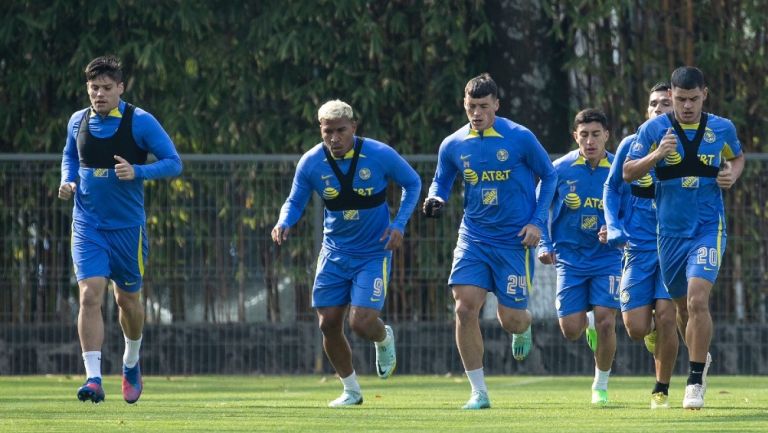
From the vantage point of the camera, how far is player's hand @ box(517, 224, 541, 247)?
12.8 m

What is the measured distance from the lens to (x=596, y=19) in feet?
66.5

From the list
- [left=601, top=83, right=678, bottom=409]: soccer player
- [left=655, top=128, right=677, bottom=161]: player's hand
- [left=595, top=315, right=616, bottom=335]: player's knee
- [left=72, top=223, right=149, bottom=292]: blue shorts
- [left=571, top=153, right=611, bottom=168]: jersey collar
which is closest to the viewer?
[left=655, top=128, right=677, bottom=161]: player's hand

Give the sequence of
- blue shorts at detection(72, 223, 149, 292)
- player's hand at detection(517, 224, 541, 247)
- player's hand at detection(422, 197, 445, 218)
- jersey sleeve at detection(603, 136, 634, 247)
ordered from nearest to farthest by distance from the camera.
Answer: jersey sleeve at detection(603, 136, 634, 247) → player's hand at detection(422, 197, 445, 218) → player's hand at detection(517, 224, 541, 247) → blue shorts at detection(72, 223, 149, 292)

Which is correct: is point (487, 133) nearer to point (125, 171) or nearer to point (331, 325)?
point (331, 325)

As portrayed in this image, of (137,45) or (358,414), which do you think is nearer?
(358,414)

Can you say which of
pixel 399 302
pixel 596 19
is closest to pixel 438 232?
pixel 399 302

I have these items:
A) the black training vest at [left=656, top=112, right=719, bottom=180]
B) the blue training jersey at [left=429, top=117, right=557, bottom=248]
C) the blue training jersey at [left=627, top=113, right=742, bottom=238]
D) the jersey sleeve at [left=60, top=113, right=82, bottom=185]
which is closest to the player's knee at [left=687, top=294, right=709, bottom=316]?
the blue training jersey at [left=627, top=113, right=742, bottom=238]

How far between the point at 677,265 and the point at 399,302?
7.22 meters

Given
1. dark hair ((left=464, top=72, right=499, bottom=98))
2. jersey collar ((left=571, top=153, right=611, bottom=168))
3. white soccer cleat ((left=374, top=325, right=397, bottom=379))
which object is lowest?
white soccer cleat ((left=374, top=325, right=397, bottom=379))

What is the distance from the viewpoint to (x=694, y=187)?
12008mm

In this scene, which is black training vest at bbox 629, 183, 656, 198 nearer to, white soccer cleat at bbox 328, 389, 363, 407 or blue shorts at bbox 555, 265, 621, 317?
blue shorts at bbox 555, 265, 621, 317

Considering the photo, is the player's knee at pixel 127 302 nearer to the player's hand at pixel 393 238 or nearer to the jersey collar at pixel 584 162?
the player's hand at pixel 393 238

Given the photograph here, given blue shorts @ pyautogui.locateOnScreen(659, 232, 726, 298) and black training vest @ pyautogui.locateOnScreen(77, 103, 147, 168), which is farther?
black training vest @ pyautogui.locateOnScreen(77, 103, 147, 168)

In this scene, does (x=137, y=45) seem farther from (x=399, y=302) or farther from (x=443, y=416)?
(x=443, y=416)
